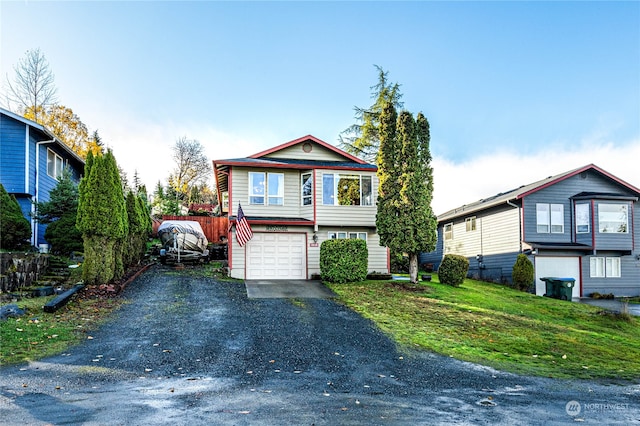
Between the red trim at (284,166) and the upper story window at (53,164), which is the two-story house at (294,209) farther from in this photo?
the upper story window at (53,164)

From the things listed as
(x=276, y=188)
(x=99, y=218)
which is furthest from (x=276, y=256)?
(x=99, y=218)

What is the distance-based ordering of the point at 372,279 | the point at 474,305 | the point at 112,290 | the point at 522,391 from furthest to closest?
the point at 372,279
the point at 474,305
the point at 112,290
the point at 522,391

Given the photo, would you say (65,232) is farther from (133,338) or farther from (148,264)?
(133,338)

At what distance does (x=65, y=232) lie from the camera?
15844 mm

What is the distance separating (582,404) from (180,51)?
15.1 m

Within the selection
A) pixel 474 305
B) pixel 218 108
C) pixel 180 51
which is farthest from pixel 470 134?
pixel 180 51

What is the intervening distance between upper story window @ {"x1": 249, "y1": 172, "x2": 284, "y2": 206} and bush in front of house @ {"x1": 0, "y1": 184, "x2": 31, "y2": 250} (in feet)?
26.7

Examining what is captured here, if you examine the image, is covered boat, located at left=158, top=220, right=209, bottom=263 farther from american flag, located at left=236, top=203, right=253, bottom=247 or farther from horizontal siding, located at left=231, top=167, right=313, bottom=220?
american flag, located at left=236, top=203, right=253, bottom=247

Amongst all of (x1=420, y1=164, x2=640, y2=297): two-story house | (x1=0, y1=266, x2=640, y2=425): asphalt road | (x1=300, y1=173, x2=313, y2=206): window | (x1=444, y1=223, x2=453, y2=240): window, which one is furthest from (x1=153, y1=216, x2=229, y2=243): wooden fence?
(x1=0, y1=266, x2=640, y2=425): asphalt road

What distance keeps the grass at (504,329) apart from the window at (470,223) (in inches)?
406

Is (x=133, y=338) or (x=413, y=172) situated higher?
(x=413, y=172)

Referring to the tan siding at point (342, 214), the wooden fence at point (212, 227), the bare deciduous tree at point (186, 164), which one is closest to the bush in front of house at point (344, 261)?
the tan siding at point (342, 214)

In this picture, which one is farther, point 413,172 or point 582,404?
point 413,172

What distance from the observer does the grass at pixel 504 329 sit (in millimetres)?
8430
